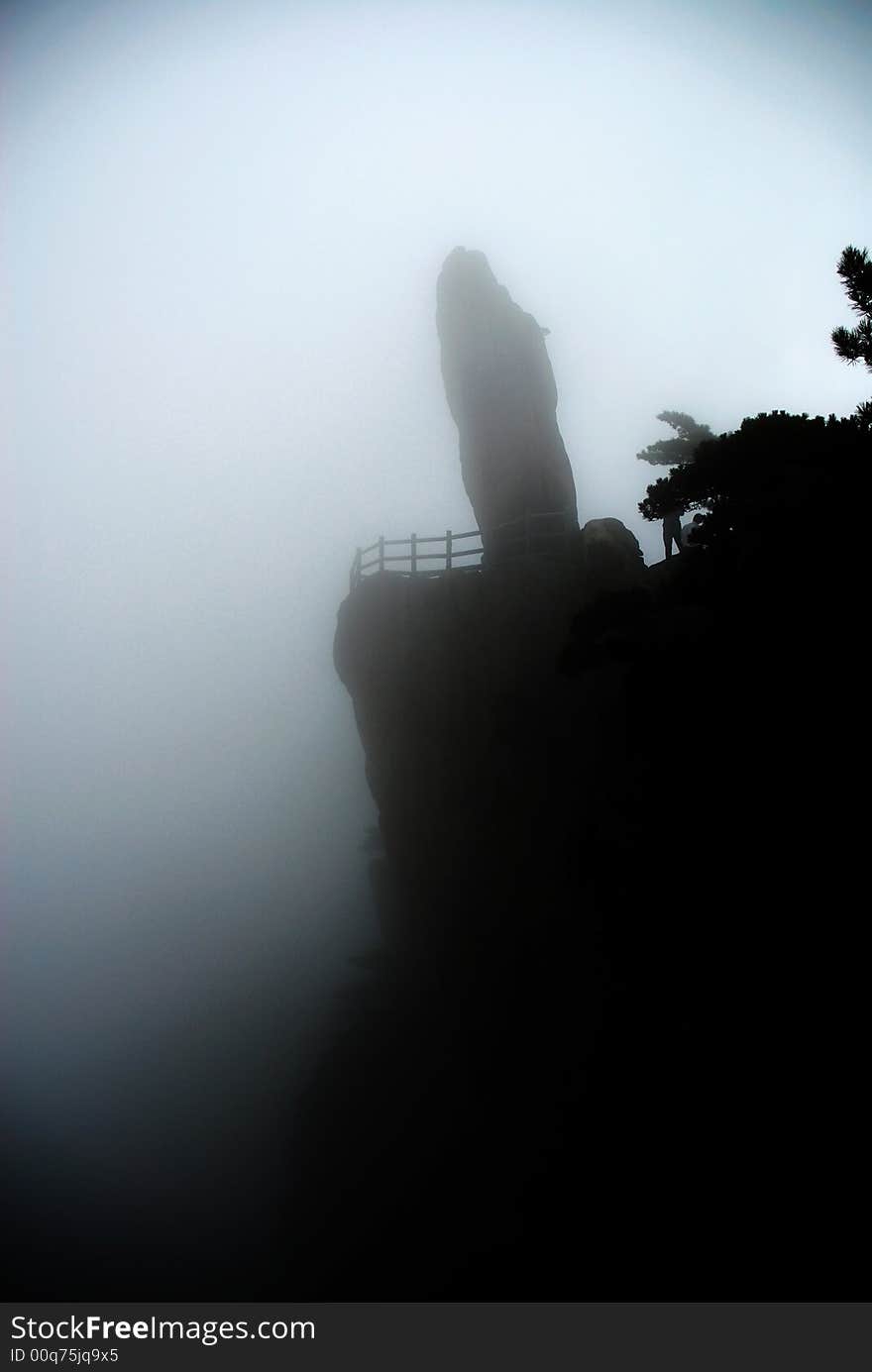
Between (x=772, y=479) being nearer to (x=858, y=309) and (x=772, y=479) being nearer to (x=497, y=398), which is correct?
(x=858, y=309)

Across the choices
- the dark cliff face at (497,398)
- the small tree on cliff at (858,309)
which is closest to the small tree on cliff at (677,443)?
the dark cliff face at (497,398)

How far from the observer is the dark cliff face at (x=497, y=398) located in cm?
2023

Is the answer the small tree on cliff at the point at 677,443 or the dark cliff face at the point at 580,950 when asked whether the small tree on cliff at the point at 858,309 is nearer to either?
the dark cliff face at the point at 580,950

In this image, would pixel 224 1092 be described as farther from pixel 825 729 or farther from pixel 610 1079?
pixel 825 729

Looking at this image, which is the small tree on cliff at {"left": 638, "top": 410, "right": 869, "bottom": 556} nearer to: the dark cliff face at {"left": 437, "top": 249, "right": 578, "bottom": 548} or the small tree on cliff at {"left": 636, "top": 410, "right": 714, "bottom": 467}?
the dark cliff face at {"left": 437, "top": 249, "right": 578, "bottom": 548}

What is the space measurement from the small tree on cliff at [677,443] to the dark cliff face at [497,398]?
556 cm

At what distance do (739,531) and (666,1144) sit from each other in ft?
29.9

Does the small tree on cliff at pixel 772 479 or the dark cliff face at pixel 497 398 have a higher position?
the dark cliff face at pixel 497 398

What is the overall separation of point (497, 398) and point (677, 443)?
337 inches

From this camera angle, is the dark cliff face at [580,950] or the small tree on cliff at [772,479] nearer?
the small tree on cliff at [772,479]

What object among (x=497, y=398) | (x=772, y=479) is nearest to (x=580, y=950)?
(x=772, y=479)

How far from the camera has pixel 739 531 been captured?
24.2 ft

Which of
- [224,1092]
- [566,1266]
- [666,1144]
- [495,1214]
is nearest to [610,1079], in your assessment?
[666,1144]

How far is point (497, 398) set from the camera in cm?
2191
